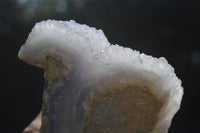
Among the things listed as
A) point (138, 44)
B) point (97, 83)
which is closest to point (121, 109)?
point (97, 83)

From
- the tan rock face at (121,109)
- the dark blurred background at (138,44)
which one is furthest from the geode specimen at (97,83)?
the dark blurred background at (138,44)

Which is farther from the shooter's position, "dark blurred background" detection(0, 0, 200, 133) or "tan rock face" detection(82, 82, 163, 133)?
"dark blurred background" detection(0, 0, 200, 133)

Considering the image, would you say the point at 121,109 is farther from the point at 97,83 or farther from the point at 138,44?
the point at 138,44

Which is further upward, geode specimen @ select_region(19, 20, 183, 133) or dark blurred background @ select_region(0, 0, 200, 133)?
dark blurred background @ select_region(0, 0, 200, 133)

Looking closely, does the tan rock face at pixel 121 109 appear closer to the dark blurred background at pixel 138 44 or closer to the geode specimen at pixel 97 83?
the geode specimen at pixel 97 83

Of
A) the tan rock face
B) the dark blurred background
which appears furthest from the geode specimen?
the dark blurred background

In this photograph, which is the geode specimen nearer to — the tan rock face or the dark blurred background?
the tan rock face

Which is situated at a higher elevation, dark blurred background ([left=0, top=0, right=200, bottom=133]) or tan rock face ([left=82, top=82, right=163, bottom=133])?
dark blurred background ([left=0, top=0, right=200, bottom=133])

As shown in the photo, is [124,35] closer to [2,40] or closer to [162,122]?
[2,40]

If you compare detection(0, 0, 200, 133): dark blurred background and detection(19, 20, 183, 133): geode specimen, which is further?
detection(0, 0, 200, 133): dark blurred background
